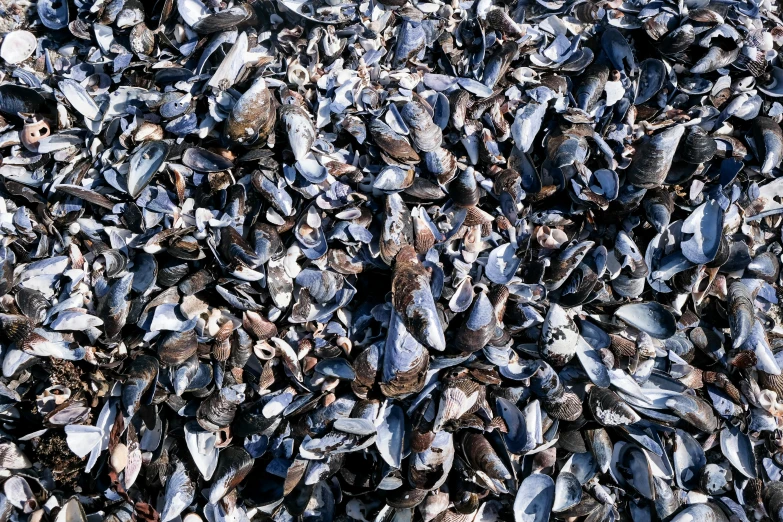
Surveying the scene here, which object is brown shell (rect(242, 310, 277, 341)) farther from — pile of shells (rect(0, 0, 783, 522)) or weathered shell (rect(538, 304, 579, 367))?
weathered shell (rect(538, 304, 579, 367))

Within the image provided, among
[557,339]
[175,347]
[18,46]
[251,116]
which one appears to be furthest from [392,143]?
[18,46]

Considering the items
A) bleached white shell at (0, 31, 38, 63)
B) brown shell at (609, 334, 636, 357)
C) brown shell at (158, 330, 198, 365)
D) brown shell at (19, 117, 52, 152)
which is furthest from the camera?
bleached white shell at (0, 31, 38, 63)

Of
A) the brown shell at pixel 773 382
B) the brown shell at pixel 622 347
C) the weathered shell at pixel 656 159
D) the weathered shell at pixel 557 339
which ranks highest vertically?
the weathered shell at pixel 656 159

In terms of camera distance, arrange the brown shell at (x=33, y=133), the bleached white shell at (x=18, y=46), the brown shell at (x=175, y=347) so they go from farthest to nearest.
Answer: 1. the bleached white shell at (x=18, y=46)
2. the brown shell at (x=33, y=133)
3. the brown shell at (x=175, y=347)

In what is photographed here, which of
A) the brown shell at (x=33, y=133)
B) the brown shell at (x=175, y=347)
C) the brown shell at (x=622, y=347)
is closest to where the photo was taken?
the brown shell at (x=175, y=347)

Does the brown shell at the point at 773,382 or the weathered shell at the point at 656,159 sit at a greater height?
the weathered shell at the point at 656,159

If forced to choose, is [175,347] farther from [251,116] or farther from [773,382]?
[773,382]

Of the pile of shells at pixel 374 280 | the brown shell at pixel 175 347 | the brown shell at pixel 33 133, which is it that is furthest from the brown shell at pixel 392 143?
the brown shell at pixel 33 133

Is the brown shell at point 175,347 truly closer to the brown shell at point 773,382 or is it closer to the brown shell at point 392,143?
the brown shell at point 392,143

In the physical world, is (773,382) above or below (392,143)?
below

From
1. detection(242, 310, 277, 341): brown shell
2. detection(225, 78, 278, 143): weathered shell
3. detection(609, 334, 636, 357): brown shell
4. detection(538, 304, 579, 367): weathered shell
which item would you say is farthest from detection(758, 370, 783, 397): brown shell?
detection(225, 78, 278, 143): weathered shell
